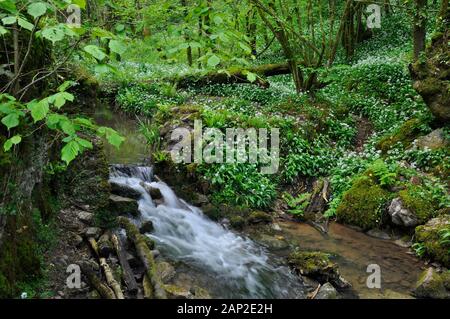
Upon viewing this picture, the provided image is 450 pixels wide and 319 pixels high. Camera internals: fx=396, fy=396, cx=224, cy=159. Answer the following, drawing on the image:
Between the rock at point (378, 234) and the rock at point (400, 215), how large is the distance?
336 millimetres

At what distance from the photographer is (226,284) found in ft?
21.6

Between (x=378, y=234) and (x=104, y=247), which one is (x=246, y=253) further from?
(x=378, y=234)

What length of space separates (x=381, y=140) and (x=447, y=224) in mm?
4444

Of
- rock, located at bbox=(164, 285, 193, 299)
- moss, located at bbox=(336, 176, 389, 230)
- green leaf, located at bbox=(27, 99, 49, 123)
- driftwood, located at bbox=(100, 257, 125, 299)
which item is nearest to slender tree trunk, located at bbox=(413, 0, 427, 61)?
moss, located at bbox=(336, 176, 389, 230)

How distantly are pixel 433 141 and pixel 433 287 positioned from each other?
5092mm

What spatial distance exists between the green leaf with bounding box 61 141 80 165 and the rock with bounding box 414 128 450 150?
937 centimetres

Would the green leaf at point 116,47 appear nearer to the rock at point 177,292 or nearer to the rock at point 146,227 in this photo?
the rock at point 177,292

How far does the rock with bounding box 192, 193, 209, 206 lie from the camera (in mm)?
9562

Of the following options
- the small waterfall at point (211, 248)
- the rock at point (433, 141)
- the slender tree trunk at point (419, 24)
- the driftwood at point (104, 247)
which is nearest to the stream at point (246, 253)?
the small waterfall at point (211, 248)

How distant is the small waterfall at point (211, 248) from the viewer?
666 cm

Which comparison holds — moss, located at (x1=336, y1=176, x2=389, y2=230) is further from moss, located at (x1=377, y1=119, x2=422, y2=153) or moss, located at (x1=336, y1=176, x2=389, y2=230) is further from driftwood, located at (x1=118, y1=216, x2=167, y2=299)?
driftwood, located at (x1=118, y1=216, x2=167, y2=299)

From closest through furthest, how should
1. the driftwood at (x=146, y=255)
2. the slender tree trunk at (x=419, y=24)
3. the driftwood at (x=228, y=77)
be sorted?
the driftwood at (x=146, y=255) < the slender tree trunk at (x=419, y=24) < the driftwood at (x=228, y=77)

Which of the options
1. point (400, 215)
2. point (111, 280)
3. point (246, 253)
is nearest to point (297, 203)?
point (400, 215)
